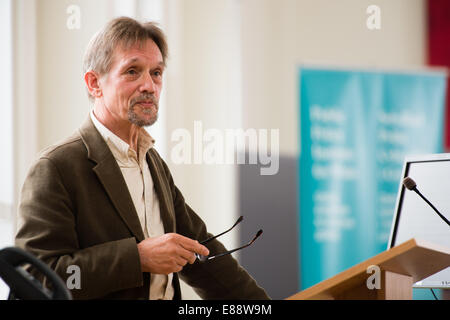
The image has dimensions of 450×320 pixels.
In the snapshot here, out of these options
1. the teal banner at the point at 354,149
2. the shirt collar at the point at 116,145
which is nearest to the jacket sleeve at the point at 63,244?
the shirt collar at the point at 116,145

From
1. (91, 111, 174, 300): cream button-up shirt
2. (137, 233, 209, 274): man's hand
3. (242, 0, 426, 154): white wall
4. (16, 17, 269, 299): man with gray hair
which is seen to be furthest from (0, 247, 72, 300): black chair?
(242, 0, 426, 154): white wall

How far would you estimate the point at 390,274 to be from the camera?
151cm

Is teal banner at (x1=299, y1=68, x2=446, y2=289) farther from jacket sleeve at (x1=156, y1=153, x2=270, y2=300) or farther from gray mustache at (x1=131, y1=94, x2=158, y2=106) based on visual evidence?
gray mustache at (x1=131, y1=94, x2=158, y2=106)

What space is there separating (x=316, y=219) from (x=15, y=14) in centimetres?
242

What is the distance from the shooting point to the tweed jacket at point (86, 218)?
5.26 ft

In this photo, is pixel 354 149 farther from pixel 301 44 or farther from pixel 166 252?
pixel 166 252

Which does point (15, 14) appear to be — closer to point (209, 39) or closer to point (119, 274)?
point (209, 39)

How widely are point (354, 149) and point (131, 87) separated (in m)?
2.84

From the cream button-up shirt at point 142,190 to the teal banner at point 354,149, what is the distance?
7.68ft

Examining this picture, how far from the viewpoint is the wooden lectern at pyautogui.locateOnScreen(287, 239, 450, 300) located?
4.53ft

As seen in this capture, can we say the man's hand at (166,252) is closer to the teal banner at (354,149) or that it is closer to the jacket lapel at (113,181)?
the jacket lapel at (113,181)

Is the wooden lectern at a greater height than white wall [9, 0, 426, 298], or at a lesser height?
lesser

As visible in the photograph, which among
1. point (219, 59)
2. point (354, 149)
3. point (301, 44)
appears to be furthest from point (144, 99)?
point (301, 44)
